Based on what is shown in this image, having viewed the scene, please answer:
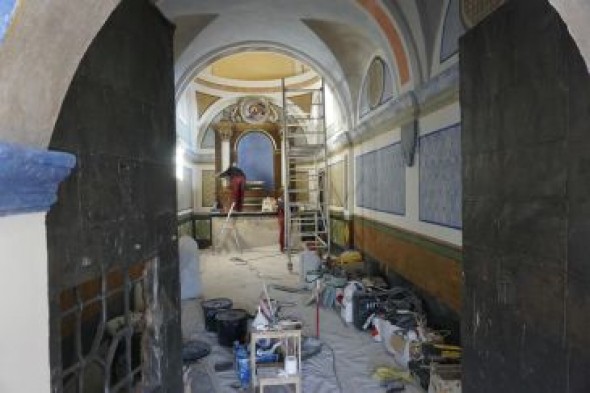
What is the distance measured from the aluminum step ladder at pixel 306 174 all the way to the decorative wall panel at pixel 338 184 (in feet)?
0.72

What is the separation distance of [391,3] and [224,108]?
841 centimetres

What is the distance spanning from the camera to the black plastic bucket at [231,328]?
4.64 metres

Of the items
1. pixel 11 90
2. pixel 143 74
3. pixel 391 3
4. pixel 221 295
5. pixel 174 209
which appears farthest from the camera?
pixel 221 295

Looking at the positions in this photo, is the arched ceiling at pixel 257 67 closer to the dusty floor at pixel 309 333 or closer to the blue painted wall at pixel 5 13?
the dusty floor at pixel 309 333

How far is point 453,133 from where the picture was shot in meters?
4.17

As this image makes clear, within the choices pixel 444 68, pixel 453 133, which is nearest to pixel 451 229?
pixel 453 133

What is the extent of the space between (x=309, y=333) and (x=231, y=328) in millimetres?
1074

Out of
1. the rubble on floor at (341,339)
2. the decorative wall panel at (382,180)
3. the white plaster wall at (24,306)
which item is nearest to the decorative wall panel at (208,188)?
the rubble on floor at (341,339)

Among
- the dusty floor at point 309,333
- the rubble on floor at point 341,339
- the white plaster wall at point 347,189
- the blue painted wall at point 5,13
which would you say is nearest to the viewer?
the blue painted wall at point 5,13

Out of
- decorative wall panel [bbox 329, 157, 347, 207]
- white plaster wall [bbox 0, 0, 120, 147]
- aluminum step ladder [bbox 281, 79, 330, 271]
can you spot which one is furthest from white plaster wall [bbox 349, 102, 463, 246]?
white plaster wall [bbox 0, 0, 120, 147]

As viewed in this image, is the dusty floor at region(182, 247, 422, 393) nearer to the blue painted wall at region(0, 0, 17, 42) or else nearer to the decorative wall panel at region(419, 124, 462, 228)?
the decorative wall panel at region(419, 124, 462, 228)

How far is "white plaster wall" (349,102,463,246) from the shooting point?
4203 mm

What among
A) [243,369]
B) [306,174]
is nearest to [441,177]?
[243,369]

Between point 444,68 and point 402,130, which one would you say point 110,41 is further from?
point 402,130
